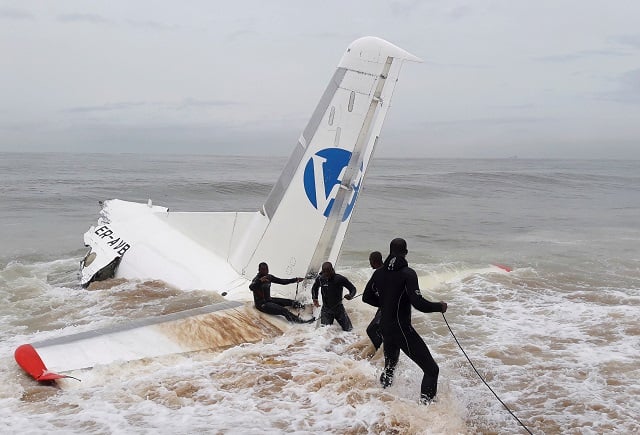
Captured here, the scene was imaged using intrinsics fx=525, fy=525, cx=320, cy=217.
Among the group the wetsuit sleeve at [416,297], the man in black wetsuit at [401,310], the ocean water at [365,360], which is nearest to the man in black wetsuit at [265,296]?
the ocean water at [365,360]

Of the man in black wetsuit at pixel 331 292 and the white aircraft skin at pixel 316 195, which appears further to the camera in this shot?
the white aircraft skin at pixel 316 195

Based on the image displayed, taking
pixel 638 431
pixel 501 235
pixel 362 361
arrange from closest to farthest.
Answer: pixel 638 431 < pixel 362 361 < pixel 501 235

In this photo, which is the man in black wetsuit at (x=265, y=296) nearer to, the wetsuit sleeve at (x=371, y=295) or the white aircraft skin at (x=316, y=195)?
the white aircraft skin at (x=316, y=195)

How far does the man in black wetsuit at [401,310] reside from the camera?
16.1 feet

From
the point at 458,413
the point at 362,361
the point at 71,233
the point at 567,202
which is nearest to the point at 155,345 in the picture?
the point at 362,361

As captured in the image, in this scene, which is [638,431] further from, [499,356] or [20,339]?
[20,339]

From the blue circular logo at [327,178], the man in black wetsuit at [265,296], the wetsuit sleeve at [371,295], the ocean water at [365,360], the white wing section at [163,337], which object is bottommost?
the ocean water at [365,360]

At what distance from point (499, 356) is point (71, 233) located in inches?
581

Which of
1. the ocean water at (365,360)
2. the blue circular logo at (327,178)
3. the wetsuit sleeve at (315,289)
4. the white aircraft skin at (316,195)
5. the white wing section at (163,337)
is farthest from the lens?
the blue circular logo at (327,178)

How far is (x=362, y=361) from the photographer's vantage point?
19.0 feet

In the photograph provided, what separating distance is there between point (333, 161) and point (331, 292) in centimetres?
174

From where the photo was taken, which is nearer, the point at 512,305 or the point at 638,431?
the point at 638,431

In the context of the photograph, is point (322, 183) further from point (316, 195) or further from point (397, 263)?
point (397, 263)

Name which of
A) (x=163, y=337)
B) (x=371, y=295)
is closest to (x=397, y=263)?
(x=371, y=295)
